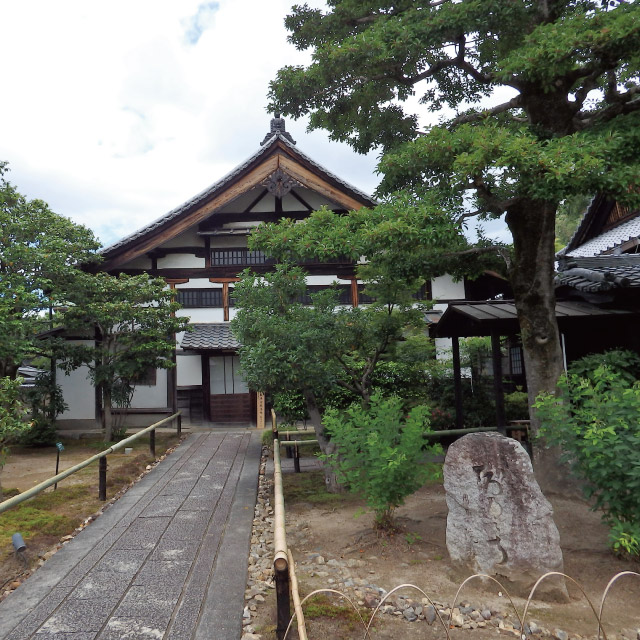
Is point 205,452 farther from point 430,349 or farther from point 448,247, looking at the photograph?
point 448,247

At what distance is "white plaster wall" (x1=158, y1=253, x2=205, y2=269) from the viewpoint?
15133mm

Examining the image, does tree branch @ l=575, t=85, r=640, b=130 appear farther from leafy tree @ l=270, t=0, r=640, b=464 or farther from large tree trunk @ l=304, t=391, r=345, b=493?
large tree trunk @ l=304, t=391, r=345, b=493

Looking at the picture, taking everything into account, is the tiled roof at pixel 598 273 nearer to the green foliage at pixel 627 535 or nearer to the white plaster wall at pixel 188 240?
the green foliage at pixel 627 535

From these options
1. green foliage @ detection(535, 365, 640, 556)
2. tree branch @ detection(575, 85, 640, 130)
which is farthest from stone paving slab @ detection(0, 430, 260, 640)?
tree branch @ detection(575, 85, 640, 130)

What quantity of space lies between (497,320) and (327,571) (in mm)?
5366

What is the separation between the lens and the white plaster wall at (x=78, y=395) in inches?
572

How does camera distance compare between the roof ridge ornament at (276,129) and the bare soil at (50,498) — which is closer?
the bare soil at (50,498)

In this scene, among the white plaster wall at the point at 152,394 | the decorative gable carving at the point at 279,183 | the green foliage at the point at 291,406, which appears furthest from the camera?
the white plaster wall at the point at 152,394

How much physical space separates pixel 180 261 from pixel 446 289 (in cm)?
816

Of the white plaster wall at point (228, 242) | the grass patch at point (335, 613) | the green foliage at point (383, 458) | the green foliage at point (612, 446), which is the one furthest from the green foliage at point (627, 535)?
the white plaster wall at point (228, 242)

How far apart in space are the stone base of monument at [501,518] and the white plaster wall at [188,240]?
12.2 metres

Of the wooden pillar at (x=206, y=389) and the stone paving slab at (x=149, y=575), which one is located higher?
the wooden pillar at (x=206, y=389)

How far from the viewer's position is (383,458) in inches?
201

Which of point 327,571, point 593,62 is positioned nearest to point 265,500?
point 327,571
